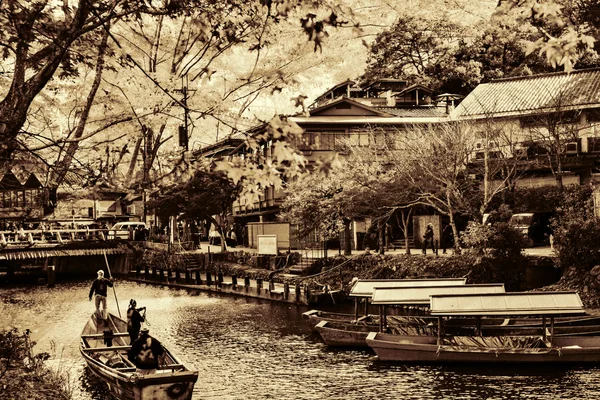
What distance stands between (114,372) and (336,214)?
86.3 feet

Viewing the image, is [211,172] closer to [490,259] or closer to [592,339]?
[592,339]

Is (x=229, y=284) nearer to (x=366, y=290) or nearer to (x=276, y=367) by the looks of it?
(x=366, y=290)

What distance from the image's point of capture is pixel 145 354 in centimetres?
1702

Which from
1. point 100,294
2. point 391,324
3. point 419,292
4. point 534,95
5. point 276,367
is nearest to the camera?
point 276,367

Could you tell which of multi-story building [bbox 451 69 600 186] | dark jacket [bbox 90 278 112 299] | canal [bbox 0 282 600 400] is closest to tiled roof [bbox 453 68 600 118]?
multi-story building [bbox 451 69 600 186]

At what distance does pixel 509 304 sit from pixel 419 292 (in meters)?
4.50

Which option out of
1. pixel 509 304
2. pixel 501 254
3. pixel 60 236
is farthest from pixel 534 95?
pixel 60 236

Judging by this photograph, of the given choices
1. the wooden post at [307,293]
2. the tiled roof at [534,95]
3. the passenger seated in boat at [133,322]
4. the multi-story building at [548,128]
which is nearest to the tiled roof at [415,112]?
the tiled roof at [534,95]

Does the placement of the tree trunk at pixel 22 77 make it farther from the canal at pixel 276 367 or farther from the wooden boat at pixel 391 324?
the wooden boat at pixel 391 324

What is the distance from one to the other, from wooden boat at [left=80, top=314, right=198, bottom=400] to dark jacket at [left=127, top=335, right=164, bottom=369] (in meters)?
0.28

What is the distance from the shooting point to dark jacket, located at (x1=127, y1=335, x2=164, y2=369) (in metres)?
17.0

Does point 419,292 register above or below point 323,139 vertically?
below

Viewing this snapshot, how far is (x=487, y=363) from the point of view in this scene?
73.9 ft

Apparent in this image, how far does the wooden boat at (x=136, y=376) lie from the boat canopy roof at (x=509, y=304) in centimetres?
971
